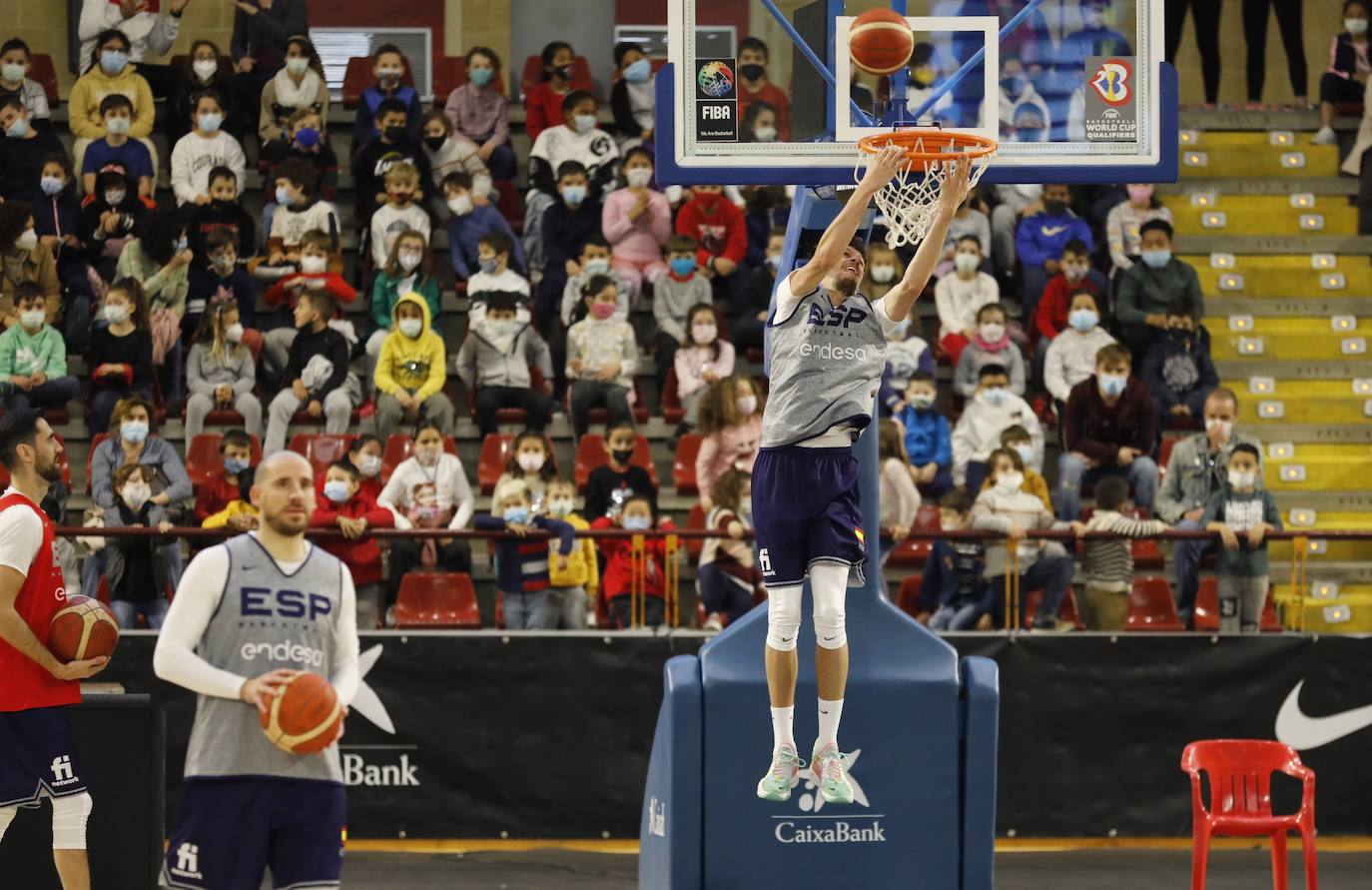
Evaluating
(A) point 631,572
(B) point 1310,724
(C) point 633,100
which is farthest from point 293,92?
(B) point 1310,724

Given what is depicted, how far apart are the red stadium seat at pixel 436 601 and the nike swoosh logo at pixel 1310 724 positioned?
4742 millimetres

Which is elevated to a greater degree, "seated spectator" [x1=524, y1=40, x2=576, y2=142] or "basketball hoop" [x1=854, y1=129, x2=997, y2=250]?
"seated spectator" [x1=524, y1=40, x2=576, y2=142]

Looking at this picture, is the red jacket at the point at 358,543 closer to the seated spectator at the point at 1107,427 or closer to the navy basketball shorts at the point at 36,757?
the navy basketball shorts at the point at 36,757

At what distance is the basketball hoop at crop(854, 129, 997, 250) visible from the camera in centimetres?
704

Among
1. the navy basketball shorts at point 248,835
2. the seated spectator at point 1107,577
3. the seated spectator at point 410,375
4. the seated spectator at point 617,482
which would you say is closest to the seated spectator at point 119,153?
the seated spectator at point 410,375

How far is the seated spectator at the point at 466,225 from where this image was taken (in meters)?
14.8

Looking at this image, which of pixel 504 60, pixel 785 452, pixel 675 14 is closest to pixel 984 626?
pixel 785 452

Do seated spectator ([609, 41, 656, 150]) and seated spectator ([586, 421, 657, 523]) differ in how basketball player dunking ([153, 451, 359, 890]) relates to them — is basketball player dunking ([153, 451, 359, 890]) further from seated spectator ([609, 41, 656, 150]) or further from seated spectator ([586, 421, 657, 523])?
seated spectator ([609, 41, 656, 150])

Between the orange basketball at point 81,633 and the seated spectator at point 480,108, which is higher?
the seated spectator at point 480,108

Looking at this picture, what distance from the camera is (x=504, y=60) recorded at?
18.1 m

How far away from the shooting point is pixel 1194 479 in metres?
11.8

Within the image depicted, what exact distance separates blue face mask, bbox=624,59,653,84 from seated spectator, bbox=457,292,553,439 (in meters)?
Result: 3.26

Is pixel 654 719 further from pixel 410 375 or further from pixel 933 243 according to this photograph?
pixel 933 243

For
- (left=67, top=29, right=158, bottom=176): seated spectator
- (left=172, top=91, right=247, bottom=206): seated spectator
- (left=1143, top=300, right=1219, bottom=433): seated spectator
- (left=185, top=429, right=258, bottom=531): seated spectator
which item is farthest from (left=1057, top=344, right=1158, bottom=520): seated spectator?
(left=67, top=29, right=158, bottom=176): seated spectator
